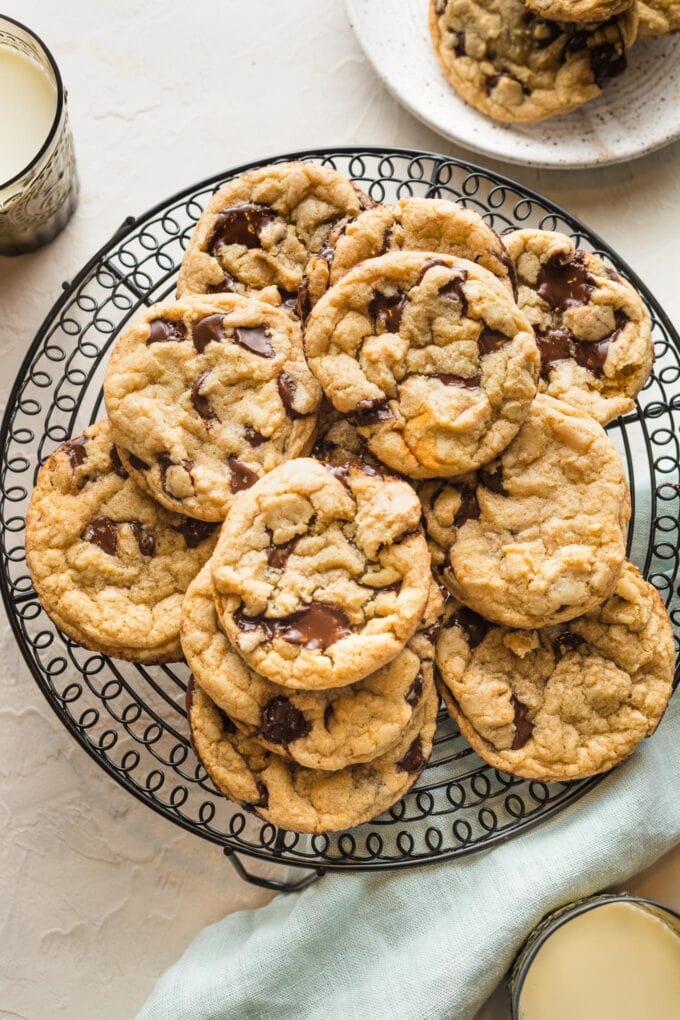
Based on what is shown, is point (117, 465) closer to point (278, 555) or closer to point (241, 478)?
point (241, 478)

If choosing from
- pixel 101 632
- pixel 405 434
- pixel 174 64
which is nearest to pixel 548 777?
pixel 405 434

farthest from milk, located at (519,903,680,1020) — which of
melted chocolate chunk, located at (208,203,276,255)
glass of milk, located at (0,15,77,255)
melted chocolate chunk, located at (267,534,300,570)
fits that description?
glass of milk, located at (0,15,77,255)

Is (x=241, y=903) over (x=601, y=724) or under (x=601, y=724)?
under

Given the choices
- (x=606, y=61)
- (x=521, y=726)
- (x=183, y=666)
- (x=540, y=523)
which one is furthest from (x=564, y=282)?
(x=183, y=666)

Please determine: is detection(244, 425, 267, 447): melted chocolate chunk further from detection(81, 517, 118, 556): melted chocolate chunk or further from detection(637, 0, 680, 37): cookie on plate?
detection(637, 0, 680, 37): cookie on plate

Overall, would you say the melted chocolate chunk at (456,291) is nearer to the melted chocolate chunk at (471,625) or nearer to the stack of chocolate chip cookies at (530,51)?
the melted chocolate chunk at (471,625)

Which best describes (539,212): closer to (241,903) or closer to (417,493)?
(417,493)
